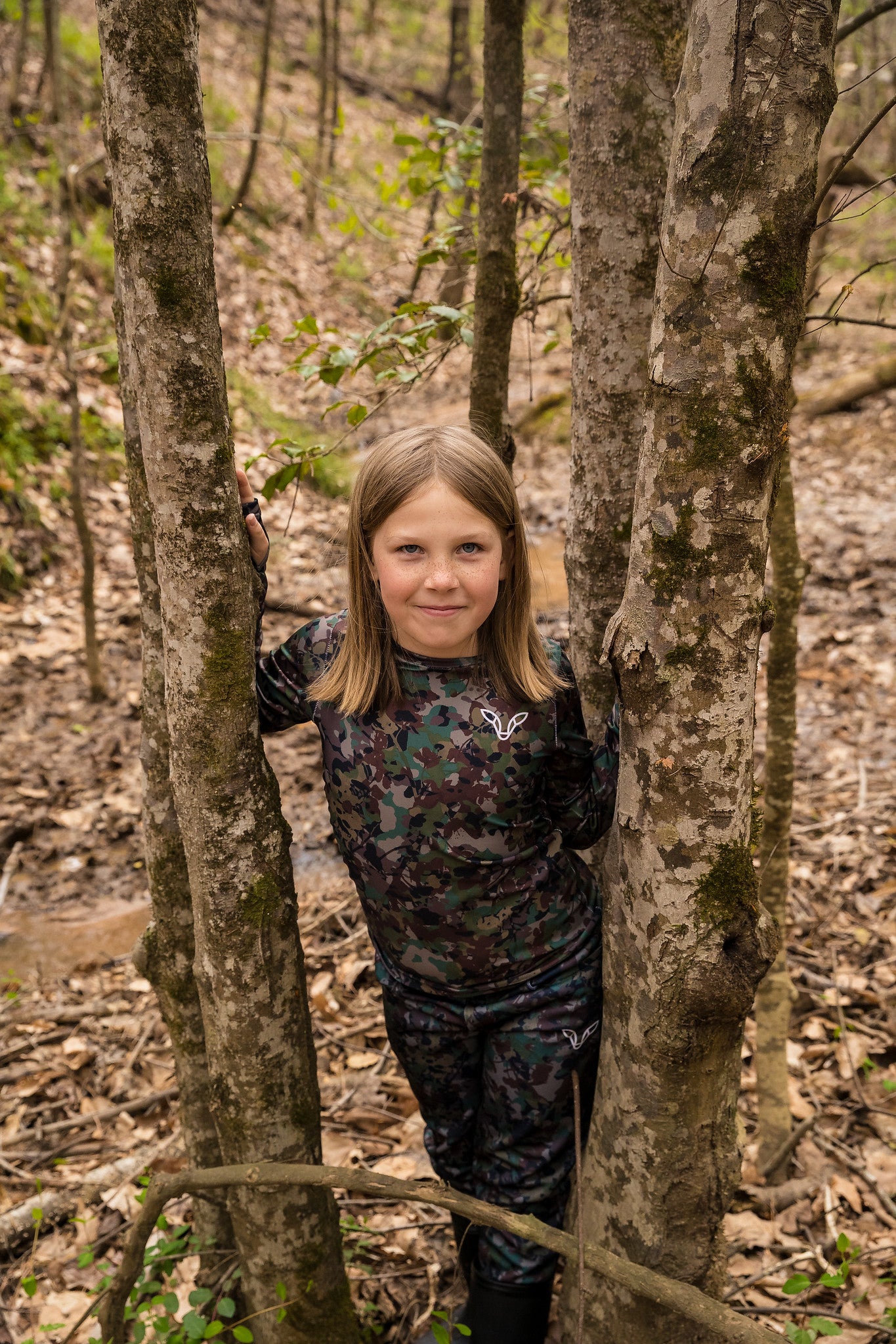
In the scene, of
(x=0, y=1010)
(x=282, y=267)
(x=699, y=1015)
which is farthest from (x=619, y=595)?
(x=282, y=267)

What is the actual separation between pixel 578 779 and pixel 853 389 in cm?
858

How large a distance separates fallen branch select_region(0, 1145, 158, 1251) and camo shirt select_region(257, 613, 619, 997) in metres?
1.54

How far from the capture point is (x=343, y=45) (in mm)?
18984

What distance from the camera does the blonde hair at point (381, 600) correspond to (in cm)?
190

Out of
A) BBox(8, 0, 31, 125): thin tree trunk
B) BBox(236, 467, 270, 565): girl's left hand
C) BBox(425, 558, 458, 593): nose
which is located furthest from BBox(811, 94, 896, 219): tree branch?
BBox(8, 0, 31, 125): thin tree trunk

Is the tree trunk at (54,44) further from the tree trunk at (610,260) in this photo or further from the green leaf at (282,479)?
the tree trunk at (610,260)

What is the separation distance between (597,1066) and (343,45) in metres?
22.3

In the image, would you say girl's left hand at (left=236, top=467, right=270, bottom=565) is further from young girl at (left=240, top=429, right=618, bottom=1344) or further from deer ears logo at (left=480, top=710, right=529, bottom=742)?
deer ears logo at (left=480, top=710, right=529, bottom=742)

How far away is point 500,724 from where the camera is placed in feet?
6.29

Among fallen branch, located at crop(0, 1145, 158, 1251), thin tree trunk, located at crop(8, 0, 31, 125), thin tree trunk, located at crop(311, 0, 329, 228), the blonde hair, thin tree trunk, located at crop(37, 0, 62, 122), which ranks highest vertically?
thin tree trunk, located at crop(311, 0, 329, 228)

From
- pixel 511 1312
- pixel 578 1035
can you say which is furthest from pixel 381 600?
pixel 511 1312

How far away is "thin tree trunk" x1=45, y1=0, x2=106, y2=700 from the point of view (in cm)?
501

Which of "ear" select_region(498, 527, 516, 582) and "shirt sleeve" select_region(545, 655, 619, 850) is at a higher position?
"ear" select_region(498, 527, 516, 582)

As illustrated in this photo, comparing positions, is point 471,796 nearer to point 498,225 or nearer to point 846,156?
point 846,156
